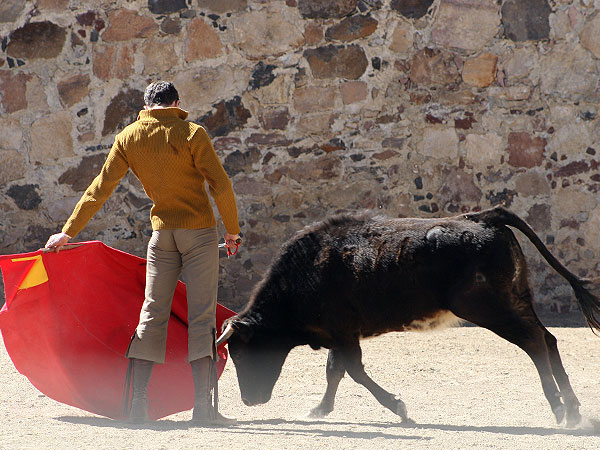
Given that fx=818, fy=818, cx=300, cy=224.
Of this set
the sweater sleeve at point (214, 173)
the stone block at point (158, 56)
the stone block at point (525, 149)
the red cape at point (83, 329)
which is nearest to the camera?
the sweater sleeve at point (214, 173)

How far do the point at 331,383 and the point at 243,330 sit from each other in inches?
23.0

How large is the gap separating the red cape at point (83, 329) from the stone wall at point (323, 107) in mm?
2887

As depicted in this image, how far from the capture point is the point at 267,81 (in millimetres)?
7480

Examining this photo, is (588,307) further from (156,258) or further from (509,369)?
(156,258)

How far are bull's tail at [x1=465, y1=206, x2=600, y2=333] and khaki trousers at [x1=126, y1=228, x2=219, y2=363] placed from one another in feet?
4.84

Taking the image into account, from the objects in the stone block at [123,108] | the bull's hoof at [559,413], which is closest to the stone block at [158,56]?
the stone block at [123,108]

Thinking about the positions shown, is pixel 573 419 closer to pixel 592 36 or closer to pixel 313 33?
pixel 592 36

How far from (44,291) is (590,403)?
308cm

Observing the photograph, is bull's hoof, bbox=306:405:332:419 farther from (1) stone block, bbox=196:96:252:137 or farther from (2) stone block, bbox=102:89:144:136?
(2) stone block, bbox=102:89:144:136


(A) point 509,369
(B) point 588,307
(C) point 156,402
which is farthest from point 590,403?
(C) point 156,402

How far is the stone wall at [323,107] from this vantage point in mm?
7270

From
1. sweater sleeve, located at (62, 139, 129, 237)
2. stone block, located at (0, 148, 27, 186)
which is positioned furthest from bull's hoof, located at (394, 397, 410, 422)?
stone block, located at (0, 148, 27, 186)

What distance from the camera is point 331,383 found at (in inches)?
180

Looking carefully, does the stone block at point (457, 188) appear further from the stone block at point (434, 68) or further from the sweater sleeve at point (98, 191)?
the sweater sleeve at point (98, 191)
